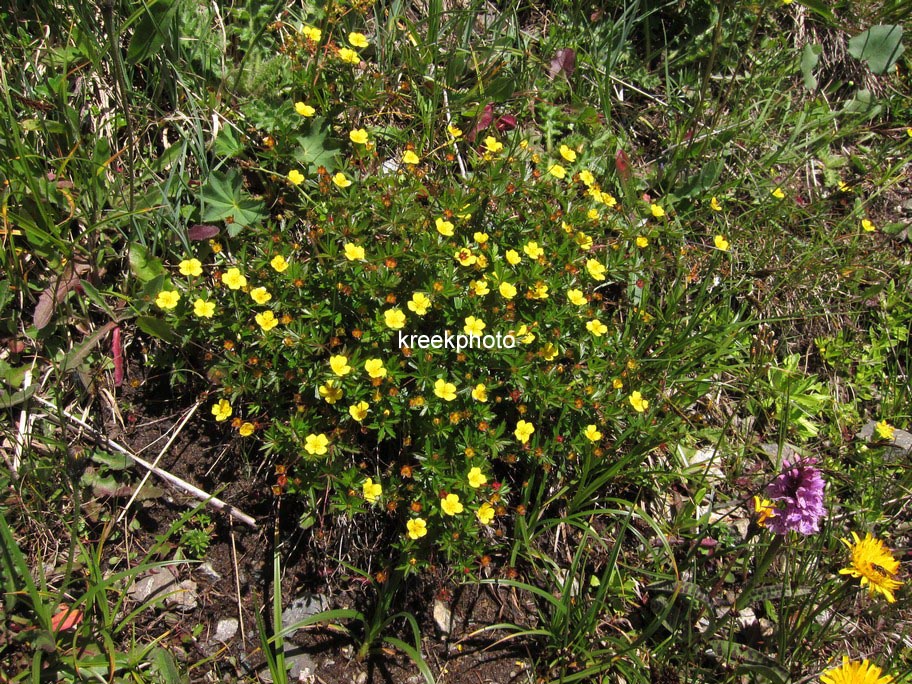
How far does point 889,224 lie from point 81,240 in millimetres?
4859

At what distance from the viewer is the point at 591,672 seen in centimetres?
271

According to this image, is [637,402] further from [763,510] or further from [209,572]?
[209,572]

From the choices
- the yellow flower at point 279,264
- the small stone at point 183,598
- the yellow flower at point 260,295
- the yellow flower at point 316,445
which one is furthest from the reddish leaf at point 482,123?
the small stone at point 183,598

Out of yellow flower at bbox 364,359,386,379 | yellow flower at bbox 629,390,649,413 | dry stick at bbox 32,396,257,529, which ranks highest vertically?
yellow flower at bbox 364,359,386,379

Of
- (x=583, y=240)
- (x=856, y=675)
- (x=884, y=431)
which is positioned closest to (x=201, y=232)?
(x=583, y=240)

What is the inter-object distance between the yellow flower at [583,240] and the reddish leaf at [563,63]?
1431mm

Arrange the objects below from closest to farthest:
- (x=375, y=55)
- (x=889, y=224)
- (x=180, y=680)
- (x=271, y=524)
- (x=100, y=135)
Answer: (x=180, y=680)
(x=271, y=524)
(x=100, y=135)
(x=375, y=55)
(x=889, y=224)

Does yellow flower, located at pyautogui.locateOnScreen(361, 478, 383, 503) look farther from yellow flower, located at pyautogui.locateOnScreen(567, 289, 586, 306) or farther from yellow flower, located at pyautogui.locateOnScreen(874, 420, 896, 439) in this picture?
yellow flower, located at pyautogui.locateOnScreen(874, 420, 896, 439)

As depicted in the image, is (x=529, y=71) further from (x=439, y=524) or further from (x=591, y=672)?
(x=591, y=672)

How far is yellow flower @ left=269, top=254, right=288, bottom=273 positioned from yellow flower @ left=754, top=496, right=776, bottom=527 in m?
2.28

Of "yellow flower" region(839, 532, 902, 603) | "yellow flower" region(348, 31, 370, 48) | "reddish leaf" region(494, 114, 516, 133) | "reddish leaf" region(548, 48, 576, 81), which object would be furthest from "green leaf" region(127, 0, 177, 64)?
"yellow flower" region(839, 532, 902, 603)

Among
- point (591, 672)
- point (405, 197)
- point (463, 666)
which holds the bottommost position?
point (463, 666)

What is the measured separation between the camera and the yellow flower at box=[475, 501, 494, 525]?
2688mm

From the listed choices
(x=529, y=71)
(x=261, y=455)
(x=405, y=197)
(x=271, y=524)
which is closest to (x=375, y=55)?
(x=529, y=71)
